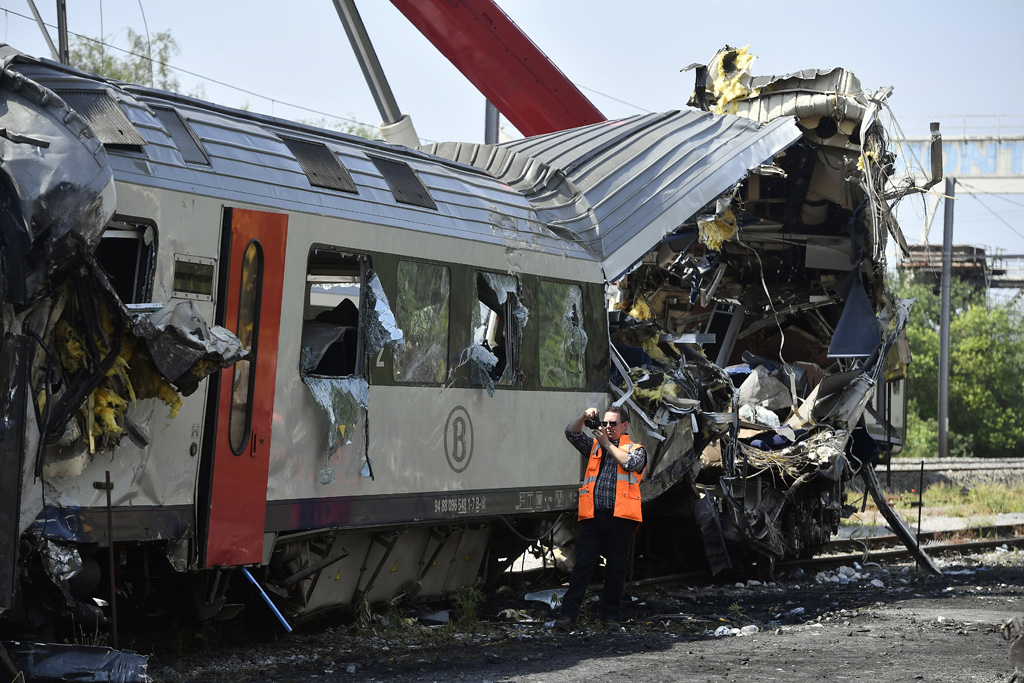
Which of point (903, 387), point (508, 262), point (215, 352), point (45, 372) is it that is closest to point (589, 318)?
point (508, 262)

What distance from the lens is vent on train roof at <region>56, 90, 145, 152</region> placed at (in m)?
6.60

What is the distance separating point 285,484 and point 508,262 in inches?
115

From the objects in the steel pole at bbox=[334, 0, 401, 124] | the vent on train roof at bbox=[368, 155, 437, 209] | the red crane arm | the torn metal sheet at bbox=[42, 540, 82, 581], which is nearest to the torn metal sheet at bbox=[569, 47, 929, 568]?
the vent on train roof at bbox=[368, 155, 437, 209]

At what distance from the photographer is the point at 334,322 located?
8.28 metres

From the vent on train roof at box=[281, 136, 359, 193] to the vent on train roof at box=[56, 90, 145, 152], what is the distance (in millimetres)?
1382

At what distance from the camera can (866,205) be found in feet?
44.2

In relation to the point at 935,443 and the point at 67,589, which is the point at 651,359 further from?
the point at 935,443

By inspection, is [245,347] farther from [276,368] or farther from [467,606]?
[467,606]

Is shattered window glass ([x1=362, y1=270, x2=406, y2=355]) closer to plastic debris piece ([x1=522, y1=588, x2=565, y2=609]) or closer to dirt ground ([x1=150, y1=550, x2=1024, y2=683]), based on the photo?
dirt ground ([x1=150, y1=550, x2=1024, y2=683])

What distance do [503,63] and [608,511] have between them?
9.26 meters

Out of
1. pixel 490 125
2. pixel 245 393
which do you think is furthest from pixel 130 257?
pixel 490 125

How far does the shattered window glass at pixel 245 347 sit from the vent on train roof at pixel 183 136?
0.61m

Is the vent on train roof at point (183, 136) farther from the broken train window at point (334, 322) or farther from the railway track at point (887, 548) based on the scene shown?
the railway track at point (887, 548)

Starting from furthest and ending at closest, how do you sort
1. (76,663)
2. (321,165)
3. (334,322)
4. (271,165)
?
(334,322) < (321,165) < (271,165) < (76,663)
